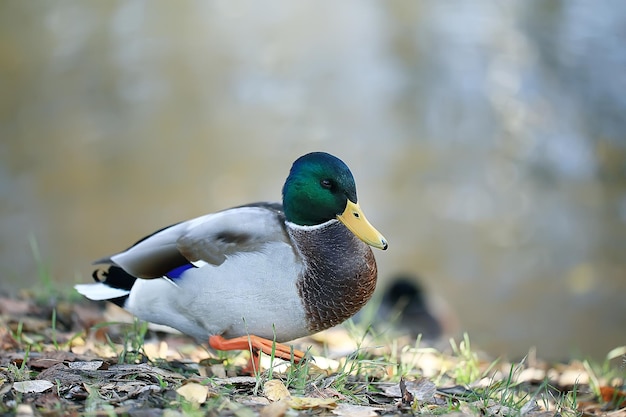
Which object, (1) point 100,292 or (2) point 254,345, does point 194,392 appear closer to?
(2) point 254,345

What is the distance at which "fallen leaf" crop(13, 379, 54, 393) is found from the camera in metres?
2.87

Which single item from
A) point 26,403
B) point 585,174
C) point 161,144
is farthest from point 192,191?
point 26,403

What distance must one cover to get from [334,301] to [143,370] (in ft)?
2.68

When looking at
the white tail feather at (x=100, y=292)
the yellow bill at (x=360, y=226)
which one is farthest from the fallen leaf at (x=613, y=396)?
the white tail feather at (x=100, y=292)

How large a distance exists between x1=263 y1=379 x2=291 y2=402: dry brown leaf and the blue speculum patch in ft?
2.53

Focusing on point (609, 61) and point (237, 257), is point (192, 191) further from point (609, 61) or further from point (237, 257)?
point (237, 257)

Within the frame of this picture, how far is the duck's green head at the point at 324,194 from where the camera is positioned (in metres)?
3.47

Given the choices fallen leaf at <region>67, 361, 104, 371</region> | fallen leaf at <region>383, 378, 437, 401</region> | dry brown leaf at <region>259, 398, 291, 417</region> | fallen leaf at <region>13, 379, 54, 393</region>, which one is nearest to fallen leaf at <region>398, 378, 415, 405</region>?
fallen leaf at <region>383, 378, 437, 401</region>

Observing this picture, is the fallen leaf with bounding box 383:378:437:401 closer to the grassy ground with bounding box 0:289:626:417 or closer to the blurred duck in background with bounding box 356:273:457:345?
the grassy ground with bounding box 0:289:626:417

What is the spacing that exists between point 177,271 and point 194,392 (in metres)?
0.89

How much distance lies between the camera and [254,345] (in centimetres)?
342

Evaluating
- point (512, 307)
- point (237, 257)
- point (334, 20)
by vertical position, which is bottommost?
point (512, 307)

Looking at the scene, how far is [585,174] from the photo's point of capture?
1028cm

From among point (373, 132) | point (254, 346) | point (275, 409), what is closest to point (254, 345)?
point (254, 346)
